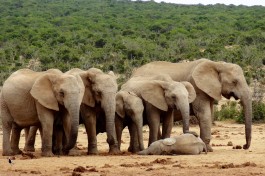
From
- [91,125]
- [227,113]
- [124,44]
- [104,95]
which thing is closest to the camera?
[104,95]

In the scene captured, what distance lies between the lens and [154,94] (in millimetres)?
13203

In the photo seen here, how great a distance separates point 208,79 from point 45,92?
10.8 feet

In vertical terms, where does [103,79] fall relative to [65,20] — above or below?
below

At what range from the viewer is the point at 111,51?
37.3 meters

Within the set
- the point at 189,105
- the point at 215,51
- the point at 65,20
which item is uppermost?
the point at 65,20

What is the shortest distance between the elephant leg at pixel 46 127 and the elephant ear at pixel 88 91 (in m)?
0.81

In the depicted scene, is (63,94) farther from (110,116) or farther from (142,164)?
(142,164)

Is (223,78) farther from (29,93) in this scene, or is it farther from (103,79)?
(29,93)

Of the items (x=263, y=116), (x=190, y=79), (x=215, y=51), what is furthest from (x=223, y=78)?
(x=215, y=51)

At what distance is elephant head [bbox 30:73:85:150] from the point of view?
38.9ft

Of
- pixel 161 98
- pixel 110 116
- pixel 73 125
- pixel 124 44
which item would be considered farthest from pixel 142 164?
pixel 124 44

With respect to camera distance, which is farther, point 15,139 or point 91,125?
point 15,139

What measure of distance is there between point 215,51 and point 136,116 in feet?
78.1

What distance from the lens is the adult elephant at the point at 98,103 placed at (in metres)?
12.4
